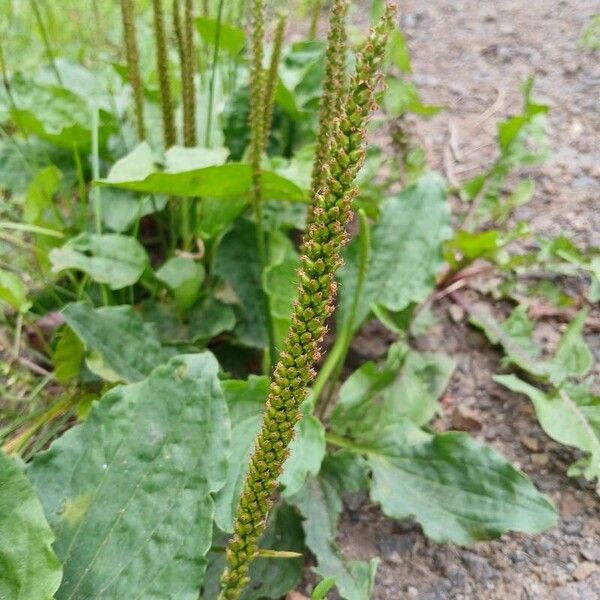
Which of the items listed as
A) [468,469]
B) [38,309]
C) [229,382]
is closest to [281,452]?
[229,382]

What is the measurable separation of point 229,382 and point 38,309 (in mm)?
911

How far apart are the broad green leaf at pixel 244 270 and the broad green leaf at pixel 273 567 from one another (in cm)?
61

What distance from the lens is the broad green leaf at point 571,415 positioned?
1.99 m

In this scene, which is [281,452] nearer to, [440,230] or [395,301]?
[395,301]

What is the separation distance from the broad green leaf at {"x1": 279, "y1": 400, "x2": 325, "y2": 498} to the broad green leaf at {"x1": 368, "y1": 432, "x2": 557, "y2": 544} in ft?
0.88

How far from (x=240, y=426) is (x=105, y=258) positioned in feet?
Answer: 2.25

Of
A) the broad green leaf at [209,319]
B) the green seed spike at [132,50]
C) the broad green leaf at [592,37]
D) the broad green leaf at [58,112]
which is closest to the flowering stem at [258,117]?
the broad green leaf at [209,319]

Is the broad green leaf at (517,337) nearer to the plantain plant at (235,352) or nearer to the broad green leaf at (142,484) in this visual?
the plantain plant at (235,352)

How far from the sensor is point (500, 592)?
1.80 metres

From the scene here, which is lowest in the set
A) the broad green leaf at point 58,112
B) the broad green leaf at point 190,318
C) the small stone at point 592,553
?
the small stone at point 592,553

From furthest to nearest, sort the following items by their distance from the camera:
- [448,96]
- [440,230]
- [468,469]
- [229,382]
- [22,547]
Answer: [448,96], [440,230], [468,469], [229,382], [22,547]

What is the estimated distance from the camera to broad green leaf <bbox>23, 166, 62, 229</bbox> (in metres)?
2.30

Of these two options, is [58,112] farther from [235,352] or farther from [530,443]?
[530,443]

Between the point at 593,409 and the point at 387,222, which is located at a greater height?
the point at 387,222
